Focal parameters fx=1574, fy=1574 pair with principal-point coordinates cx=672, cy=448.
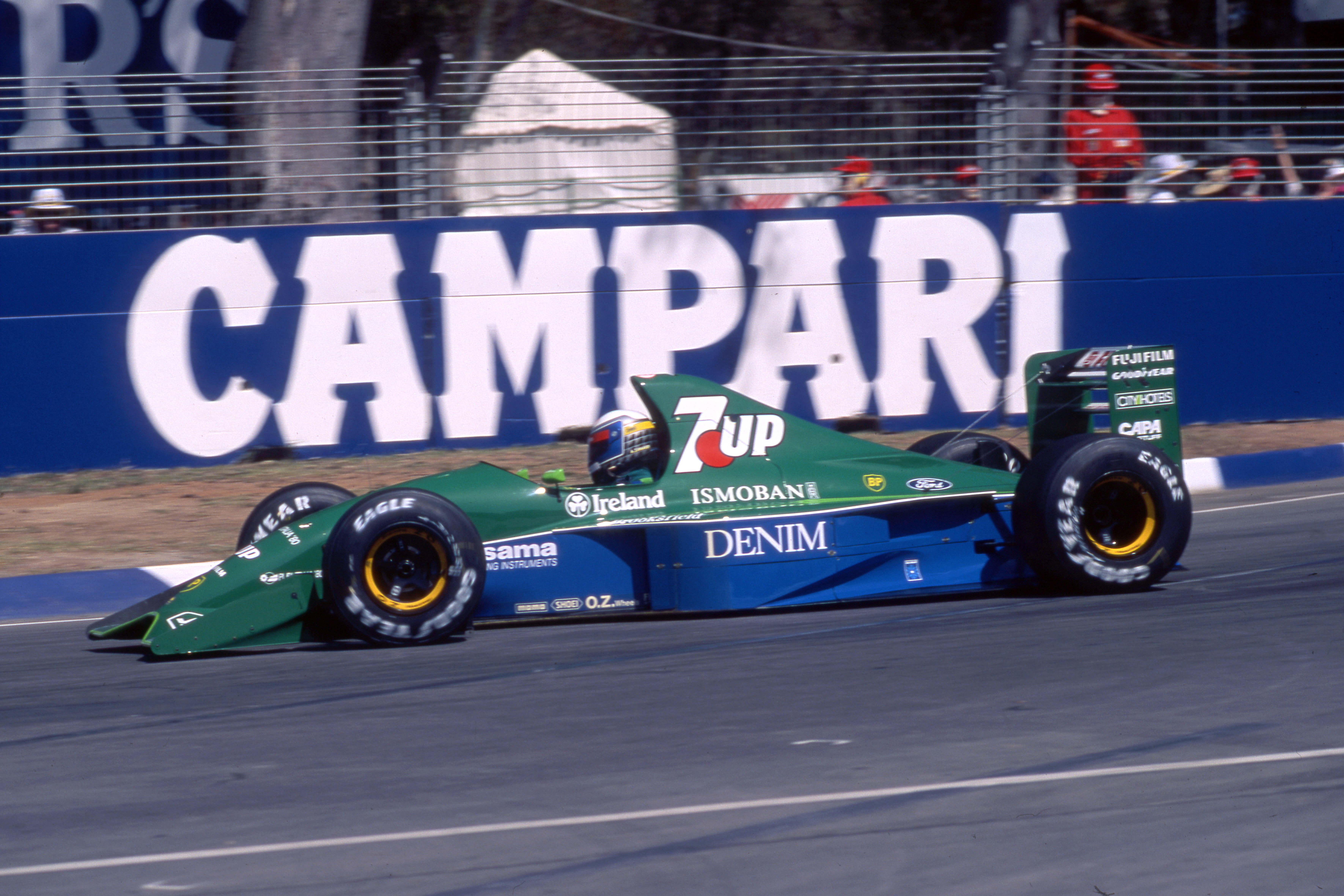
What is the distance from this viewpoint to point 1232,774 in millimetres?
4277

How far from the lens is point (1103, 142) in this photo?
13.1m

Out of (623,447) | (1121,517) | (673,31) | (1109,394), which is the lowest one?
(1121,517)

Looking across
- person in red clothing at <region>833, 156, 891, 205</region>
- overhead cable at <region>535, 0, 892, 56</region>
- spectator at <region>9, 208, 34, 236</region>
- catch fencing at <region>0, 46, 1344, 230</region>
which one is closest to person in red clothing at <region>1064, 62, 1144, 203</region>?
catch fencing at <region>0, 46, 1344, 230</region>

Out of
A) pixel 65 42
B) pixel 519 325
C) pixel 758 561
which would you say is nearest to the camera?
pixel 758 561

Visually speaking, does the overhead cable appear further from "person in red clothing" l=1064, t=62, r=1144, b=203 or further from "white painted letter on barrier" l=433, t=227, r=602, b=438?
"white painted letter on barrier" l=433, t=227, r=602, b=438

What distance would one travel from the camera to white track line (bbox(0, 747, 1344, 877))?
153 inches

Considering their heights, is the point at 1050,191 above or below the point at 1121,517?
above

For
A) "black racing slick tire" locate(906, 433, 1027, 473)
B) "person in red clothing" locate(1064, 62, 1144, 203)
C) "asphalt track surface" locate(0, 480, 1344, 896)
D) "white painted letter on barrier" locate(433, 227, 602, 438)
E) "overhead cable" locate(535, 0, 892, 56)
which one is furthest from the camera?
"overhead cable" locate(535, 0, 892, 56)

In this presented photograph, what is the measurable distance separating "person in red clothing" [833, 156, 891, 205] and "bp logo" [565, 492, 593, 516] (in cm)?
663

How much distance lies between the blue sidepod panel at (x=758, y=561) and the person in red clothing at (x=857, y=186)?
20.1 ft

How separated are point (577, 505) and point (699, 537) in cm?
53

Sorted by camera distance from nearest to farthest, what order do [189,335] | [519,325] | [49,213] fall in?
[189,335]
[49,213]
[519,325]

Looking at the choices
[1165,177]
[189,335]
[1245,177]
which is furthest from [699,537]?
[1245,177]

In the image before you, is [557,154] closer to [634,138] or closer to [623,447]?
[634,138]
